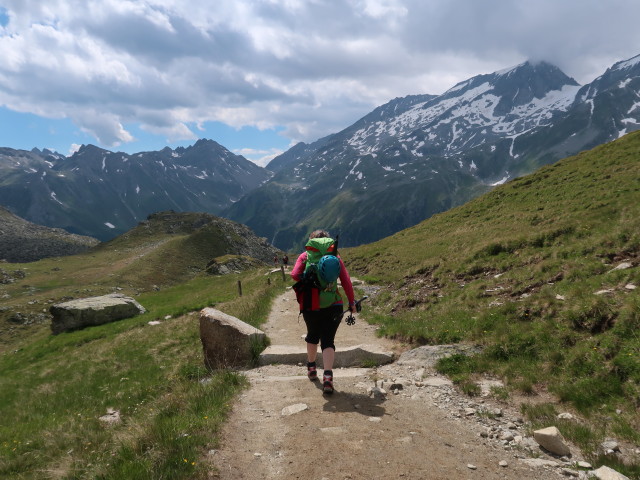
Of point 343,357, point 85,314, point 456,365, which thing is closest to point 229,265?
point 85,314

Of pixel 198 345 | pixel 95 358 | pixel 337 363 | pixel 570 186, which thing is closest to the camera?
pixel 337 363

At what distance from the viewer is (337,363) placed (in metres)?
12.3

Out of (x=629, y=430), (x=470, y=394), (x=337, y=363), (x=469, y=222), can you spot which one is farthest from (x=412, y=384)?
(x=469, y=222)

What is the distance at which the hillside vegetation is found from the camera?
8070mm

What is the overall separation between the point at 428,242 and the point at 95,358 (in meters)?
29.4

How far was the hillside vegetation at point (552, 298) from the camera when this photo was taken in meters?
8.07

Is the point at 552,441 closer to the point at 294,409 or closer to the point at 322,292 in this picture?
the point at 294,409

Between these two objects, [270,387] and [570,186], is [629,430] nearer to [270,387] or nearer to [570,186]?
[270,387]

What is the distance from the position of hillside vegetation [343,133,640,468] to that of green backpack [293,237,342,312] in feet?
13.4

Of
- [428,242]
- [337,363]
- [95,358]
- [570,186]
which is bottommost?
[95,358]

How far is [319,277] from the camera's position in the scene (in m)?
9.18

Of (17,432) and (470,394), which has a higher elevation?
(470,394)

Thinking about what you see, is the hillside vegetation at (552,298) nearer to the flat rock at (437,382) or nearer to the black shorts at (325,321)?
the flat rock at (437,382)

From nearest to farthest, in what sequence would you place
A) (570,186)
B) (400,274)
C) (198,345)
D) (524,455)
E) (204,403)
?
(524,455) → (204,403) → (198,345) → (400,274) → (570,186)
